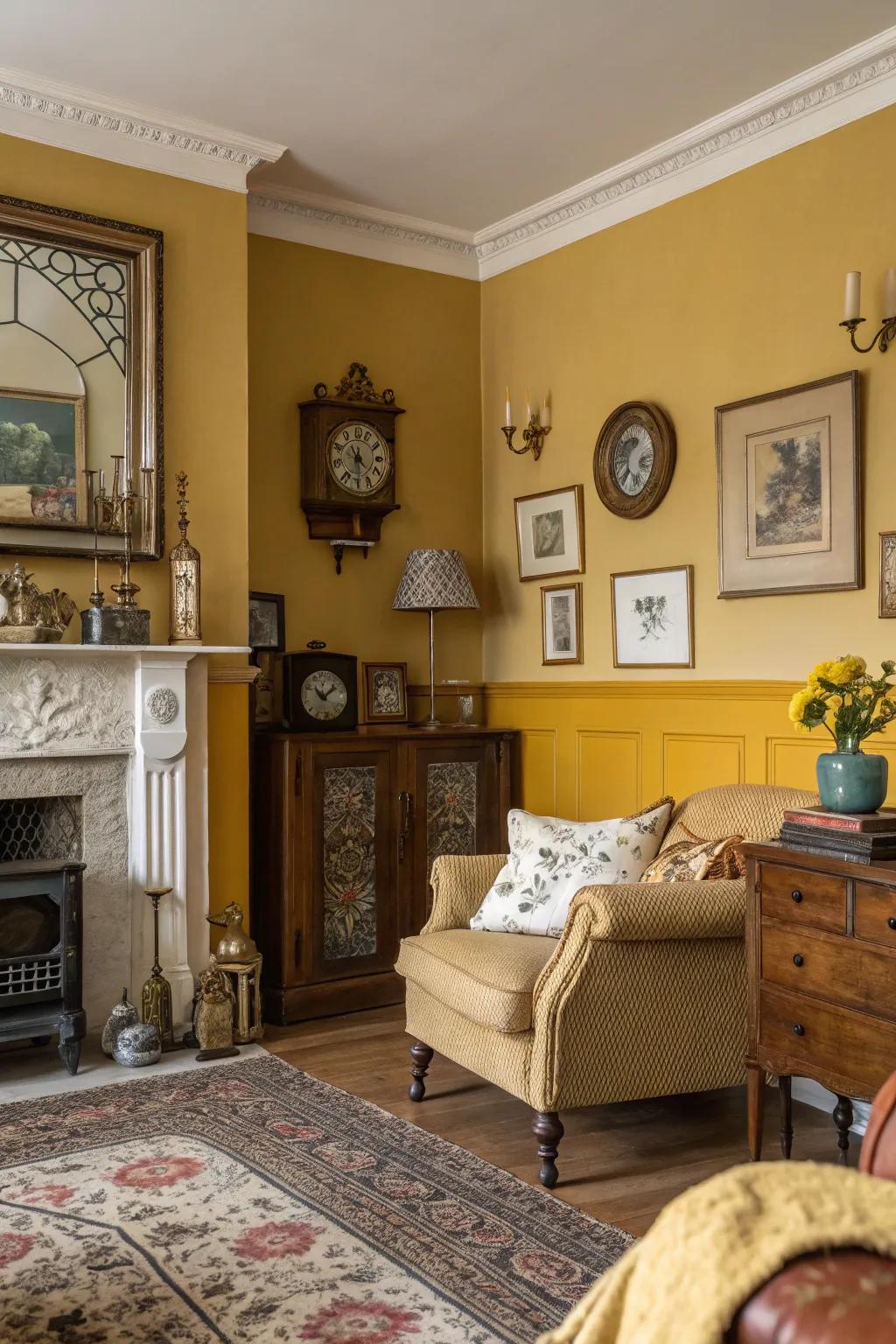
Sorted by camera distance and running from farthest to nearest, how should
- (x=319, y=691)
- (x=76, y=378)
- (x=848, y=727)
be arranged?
1. (x=319, y=691)
2. (x=76, y=378)
3. (x=848, y=727)

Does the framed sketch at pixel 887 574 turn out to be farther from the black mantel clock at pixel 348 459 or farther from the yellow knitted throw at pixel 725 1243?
the yellow knitted throw at pixel 725 1243

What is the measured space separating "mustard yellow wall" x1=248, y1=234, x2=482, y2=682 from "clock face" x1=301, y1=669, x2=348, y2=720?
0.24 metres

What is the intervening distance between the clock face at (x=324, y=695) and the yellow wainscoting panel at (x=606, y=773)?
97 cm

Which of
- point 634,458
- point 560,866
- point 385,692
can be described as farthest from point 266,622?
point 560,866

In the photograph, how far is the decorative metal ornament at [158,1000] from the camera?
395 centimetres

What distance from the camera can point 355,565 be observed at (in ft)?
16.6

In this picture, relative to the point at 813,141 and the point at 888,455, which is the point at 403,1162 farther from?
the point at 813,141

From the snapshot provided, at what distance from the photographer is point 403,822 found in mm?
4645

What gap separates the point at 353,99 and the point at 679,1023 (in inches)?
122

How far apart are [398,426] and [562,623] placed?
1128 millimetres

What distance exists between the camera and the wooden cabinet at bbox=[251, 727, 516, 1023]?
4.38 meters

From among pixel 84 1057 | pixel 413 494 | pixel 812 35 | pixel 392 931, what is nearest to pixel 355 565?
pixel 413 494

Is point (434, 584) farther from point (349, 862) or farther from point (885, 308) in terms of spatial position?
point (885, 308)

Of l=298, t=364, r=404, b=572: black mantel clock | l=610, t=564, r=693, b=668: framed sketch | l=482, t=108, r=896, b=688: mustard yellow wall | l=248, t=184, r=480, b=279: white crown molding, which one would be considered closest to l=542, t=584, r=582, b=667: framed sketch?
l=482, t=108, r=896, b=688: mustard yellow wall
